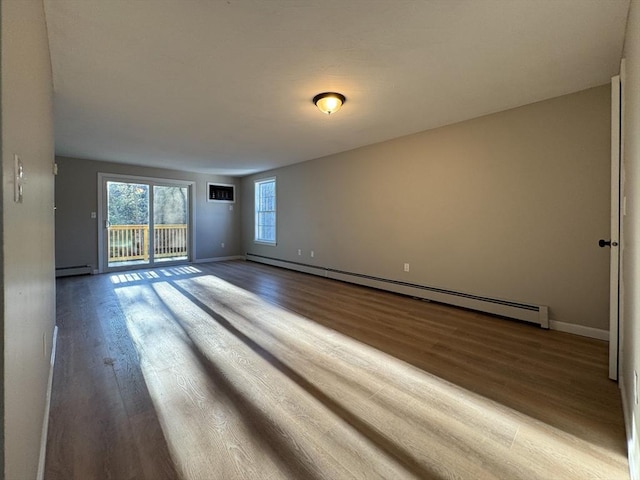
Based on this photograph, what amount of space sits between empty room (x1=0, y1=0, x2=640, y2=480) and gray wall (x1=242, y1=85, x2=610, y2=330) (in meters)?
0.02

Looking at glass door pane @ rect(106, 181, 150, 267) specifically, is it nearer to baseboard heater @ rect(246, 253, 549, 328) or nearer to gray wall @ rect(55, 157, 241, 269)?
gray wall @ rect(55, 157, 241, 269)

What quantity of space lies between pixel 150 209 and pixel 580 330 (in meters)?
7.79

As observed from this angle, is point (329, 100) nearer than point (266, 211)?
Yes

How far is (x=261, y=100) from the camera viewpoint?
9.87 ft

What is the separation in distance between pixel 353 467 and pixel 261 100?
10.3ft

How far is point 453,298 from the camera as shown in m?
3.78

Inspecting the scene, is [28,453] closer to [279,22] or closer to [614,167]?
[279,22]

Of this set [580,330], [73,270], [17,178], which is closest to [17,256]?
[17,178]

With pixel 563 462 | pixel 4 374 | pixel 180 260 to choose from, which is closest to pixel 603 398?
pixel 563 462

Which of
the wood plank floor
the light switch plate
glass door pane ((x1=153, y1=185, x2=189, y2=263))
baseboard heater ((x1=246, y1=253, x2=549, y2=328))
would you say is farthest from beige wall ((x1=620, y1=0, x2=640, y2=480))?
glass door pane ((x1=153, y1=185, x2=189, y2=263))

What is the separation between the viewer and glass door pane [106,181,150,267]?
247 inches

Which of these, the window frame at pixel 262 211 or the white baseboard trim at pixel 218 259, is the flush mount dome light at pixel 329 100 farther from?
the white baseboard trim at pixel 218 259

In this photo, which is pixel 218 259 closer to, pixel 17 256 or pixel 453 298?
pixel 453 298

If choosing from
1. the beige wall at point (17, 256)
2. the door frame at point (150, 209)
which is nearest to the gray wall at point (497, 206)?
the beige wall at point (17, 256)
